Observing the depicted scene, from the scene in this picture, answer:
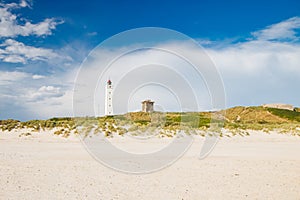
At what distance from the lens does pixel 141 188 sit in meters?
6.69

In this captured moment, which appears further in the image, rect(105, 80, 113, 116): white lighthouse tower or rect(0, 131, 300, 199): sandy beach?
rect(105, 80, 113, 116): white lighthouse tower

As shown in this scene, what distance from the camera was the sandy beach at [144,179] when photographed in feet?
20.3

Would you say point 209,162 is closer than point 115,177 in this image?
No

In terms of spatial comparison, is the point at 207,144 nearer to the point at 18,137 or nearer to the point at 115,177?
the point at 115,177

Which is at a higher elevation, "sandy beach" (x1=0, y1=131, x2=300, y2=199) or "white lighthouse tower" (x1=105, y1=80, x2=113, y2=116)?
"white lighthouse tower" (x1=105, y1=80, x2=113, y2=116)

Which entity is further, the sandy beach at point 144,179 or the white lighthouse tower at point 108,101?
the white lighthouse tower at point 108,101

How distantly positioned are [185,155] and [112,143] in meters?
4.29

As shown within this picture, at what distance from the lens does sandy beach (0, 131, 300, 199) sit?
243 inches

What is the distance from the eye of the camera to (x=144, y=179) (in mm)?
7551

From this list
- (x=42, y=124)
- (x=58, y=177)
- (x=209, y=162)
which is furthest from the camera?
(x=42, y=124)

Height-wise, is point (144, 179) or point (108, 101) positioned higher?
point (108, 101)

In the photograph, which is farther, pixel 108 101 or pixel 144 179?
pixel 108 101

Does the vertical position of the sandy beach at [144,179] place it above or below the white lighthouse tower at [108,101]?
below

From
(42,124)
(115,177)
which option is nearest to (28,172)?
(115,177)
